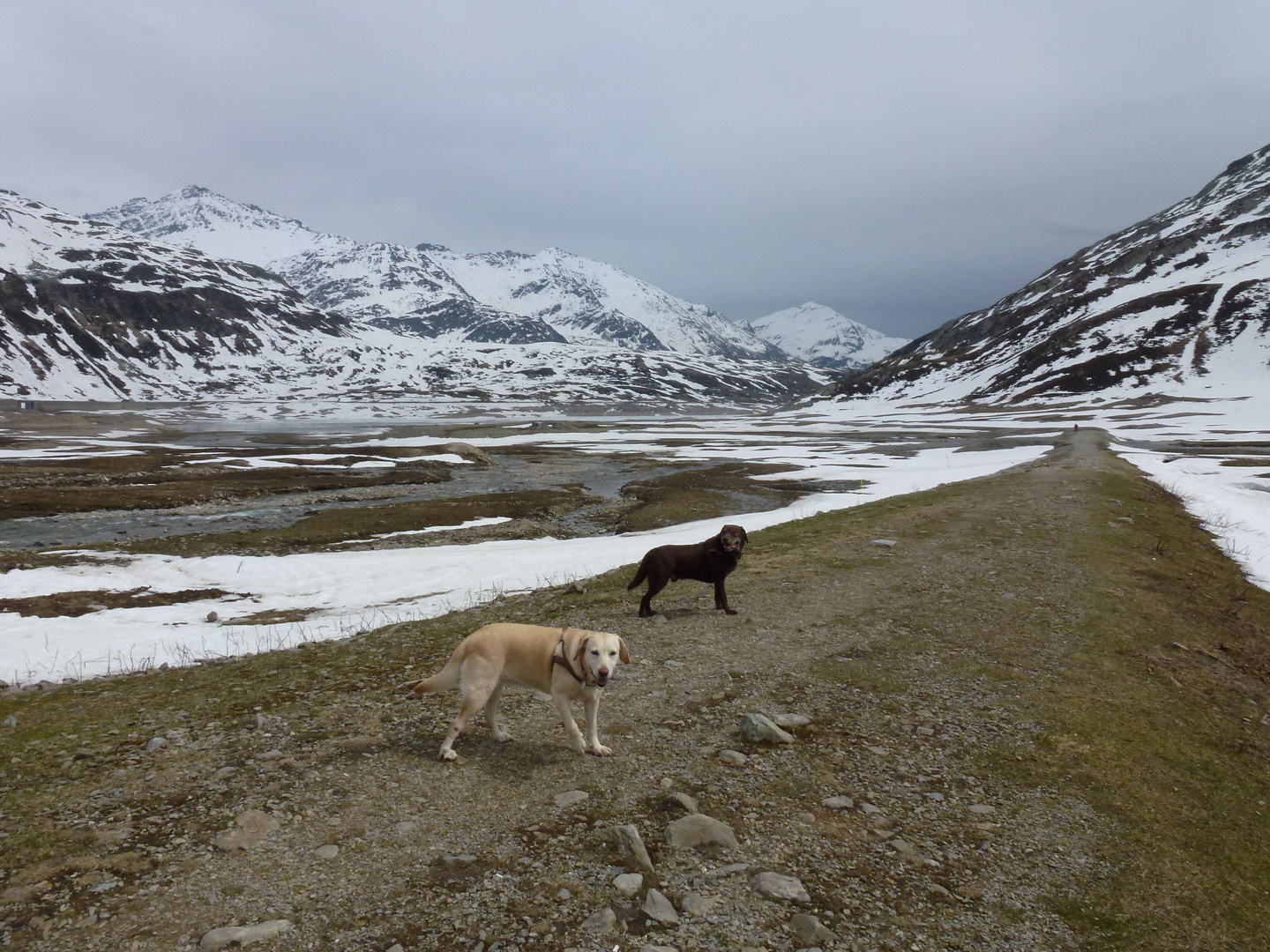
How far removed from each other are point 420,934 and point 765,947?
9.05 feet

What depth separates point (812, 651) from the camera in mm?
11922

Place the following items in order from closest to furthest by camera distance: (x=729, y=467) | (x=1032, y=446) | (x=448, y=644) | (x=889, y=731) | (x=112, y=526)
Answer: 1. (x=889, y=731)
2. (x=448, y=644)
3. (x=112, y=526)
4. (x=729, y=467)
5. (x=1032, y=446)

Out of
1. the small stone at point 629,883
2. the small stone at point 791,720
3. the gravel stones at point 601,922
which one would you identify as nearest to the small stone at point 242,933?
the gravel stones at point 601,922

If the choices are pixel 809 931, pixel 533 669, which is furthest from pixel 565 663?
pixel 809 931

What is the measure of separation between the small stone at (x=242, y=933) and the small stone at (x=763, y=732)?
5.50 m

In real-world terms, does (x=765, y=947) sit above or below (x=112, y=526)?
above

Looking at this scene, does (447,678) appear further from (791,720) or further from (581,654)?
(791,720)

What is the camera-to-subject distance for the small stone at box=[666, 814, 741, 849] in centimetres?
643

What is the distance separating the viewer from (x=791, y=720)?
916 centimetres

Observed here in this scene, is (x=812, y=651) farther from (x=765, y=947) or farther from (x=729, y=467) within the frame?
(x=729, y=467)

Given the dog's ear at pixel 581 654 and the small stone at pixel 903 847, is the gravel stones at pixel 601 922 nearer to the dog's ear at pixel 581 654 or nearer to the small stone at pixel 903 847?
the dog's ear at pixel 581 654

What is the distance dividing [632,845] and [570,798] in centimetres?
113

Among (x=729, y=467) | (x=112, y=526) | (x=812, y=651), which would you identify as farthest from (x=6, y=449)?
(x=812, y=651)

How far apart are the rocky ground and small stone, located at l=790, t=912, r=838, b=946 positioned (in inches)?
0.7
